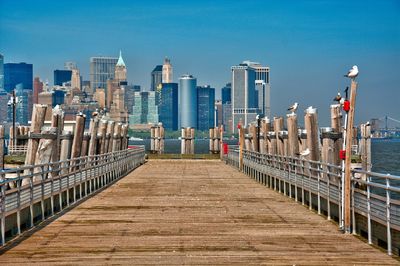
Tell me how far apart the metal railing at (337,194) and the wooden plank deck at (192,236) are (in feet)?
1.27

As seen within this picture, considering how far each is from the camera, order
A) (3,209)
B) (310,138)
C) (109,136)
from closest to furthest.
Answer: (3,209) → (310,138) → (109,136)

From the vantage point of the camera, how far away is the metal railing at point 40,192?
619 inches

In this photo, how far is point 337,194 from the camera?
18.5m

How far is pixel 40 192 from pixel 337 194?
6.88 meters

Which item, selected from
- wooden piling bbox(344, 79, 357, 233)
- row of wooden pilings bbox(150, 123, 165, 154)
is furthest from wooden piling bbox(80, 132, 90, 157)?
row of wooden pilings bbox(150, 123, 165, 154)

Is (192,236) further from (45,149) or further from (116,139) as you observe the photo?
(116,139)

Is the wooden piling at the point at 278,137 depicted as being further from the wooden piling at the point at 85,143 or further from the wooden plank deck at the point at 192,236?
the wooden plank deck at the point at 192,236

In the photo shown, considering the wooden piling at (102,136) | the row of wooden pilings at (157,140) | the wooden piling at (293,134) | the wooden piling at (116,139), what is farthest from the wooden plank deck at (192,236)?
the row of wooden pilings at (157,140)

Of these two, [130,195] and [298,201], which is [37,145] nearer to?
[130,195]

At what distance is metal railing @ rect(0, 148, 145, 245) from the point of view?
15.7m

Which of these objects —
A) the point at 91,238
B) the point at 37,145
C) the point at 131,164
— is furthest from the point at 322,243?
the point at 131,164

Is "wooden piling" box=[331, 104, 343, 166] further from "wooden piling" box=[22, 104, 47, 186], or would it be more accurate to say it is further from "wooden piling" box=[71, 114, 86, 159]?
"wooden piling" box=[71, 114, 86, 159]

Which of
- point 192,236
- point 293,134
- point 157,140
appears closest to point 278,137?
point 293,134

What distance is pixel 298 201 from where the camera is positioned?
24688mm
